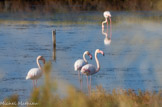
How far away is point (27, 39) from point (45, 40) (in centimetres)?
69

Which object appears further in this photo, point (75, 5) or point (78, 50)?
point (75, 5)

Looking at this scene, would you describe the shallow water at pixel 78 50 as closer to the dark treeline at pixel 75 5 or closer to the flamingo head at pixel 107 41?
the flamingo head at pixel 107 41

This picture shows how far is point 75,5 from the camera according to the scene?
119 feet

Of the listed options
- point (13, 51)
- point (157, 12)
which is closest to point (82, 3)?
point (157, 12)

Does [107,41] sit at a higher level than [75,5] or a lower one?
lower

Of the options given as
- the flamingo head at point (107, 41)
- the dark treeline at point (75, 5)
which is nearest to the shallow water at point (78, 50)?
the flamingo head at point (107, 41)

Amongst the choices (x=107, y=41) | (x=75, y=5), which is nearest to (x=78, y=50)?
(x=107, y=41)

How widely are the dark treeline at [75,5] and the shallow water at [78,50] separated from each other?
5.18m

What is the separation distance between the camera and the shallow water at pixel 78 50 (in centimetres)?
1030

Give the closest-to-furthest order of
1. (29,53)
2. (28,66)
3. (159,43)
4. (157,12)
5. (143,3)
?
(28,66) < (29,53) < (159,43) < (157,12) < (143,3)

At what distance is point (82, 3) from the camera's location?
37562 mm

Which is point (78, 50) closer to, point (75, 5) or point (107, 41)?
point (107, 41)

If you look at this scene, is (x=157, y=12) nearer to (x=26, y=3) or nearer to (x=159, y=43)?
(x=26, y=3)

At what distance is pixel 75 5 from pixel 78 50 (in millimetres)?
21053
